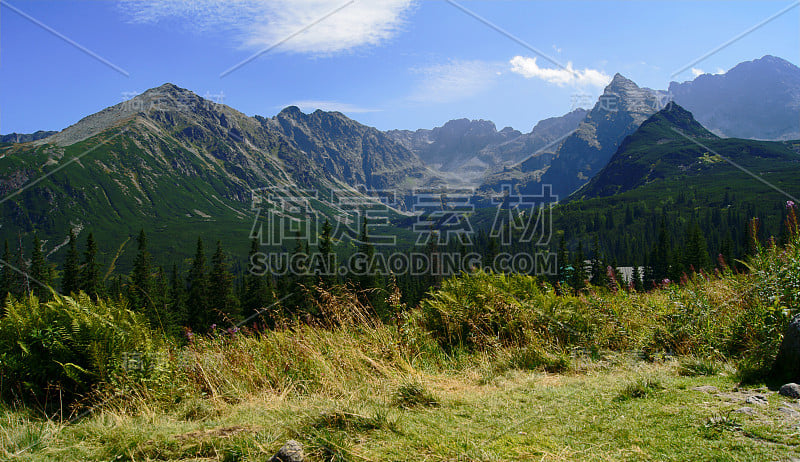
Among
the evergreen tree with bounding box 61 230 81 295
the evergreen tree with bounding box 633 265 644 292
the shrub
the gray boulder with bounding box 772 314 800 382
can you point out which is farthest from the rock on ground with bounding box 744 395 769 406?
the evergreen tree with bounding box 61 230 81 295

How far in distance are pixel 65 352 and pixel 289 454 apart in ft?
13.9

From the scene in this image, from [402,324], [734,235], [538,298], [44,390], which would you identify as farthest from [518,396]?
[734,235]

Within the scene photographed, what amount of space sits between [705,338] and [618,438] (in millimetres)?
4065

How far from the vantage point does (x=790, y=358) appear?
4.32 meters

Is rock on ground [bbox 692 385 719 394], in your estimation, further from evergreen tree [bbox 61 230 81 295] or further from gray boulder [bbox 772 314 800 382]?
evergreen tree [bbox 61 230 81 295]

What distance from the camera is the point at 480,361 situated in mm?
6367

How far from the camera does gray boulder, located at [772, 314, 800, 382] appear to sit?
425cm

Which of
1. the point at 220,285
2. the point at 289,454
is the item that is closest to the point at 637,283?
the point at 289,454

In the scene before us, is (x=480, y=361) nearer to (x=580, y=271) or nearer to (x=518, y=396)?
(x=518, y=396)

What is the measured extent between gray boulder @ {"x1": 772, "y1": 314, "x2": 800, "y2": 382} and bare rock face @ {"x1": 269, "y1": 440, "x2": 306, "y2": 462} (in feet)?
16.5

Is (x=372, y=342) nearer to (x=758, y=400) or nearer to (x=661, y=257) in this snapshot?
(x=758, y=400)

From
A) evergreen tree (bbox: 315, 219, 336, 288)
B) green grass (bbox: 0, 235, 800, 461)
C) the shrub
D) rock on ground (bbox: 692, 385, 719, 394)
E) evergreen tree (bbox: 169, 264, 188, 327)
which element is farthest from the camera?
evergreen tree (bbox: 315, 219, 336, 288)

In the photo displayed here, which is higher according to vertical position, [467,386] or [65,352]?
[65,352]

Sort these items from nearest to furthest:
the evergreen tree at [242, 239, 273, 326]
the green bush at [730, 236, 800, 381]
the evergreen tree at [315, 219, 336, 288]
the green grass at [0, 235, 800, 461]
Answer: the green grass at [0, 235, 800, 461] → the green bush at [730, 236, 800, 381] → the evergreen tree at [315, 219, 336, 288] → the evergreen tree at [242, 239, 273, 326]
